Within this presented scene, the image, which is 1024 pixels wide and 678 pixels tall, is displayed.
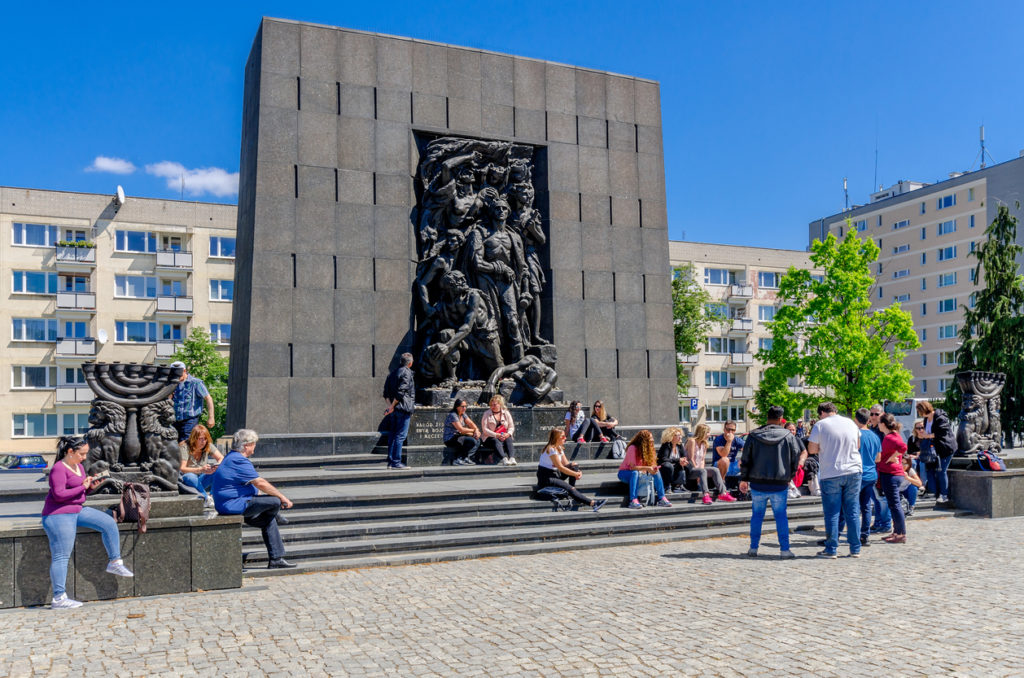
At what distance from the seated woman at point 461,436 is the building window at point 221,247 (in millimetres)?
39119

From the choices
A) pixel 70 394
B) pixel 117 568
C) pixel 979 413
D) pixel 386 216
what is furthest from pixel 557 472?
pixel 70 394

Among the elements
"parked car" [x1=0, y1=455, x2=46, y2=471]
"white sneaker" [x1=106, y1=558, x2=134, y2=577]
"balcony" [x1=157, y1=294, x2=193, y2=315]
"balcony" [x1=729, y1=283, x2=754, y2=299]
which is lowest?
"parked car" [x1=0, y1=455, x2=46, y2=471]

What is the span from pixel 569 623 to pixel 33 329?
158 ft

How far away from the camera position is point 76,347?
47.8 meters

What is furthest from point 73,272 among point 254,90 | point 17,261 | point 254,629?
point 254,629

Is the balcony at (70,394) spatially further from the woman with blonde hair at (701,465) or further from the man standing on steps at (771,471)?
the man standing on steps at (771,471)

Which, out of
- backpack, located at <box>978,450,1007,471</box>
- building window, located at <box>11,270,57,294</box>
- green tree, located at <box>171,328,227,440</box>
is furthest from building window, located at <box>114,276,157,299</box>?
backpack, located at <box>978,450,1007,471</box>

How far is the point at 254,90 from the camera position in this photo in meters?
18.3

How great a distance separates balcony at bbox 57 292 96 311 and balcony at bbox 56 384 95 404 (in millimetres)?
4190

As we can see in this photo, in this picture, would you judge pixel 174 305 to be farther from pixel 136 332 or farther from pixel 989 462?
pixel 989 462

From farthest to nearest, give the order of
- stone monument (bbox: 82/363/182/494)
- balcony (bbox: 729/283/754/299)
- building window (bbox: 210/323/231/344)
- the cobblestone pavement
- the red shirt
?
balcony (bbox: 729/283/754/299) < building window (bbox: 210/323/231/344) < the red shirt < stone monument (bbox: 82/363/182/494) < the cobblestone pavement

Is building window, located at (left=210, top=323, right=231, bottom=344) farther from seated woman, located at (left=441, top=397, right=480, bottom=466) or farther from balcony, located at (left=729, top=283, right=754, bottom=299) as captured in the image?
seated woman, located at (left=441, top=397, right=480, bottom=466)

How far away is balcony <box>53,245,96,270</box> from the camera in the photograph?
47562 millimetres

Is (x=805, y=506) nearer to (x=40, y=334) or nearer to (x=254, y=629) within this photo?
(x=254, y=629)
